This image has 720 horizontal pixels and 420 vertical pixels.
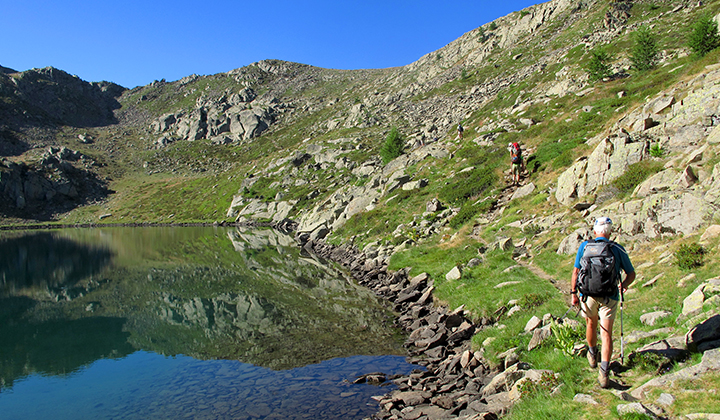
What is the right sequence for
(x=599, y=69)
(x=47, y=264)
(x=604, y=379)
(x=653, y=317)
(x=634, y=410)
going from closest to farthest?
(x=634, y=410)
(x=604, y=379)
(x=653, y=317)
(x=599, y=69)
(x=47, y=264)

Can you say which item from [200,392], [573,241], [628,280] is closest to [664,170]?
[573,241]

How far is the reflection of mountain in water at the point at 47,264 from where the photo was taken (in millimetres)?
39438

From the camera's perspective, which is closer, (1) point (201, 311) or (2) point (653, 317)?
(2) point (653, 317)

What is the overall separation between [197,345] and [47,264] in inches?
1854

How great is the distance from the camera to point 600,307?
8359 mm

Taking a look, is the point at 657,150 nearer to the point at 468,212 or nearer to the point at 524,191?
the point at 524,191

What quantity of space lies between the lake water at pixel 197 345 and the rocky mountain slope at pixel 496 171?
14.6ft

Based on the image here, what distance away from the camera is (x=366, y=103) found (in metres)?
149

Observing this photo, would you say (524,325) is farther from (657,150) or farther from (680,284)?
(657,150)

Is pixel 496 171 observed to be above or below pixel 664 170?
above

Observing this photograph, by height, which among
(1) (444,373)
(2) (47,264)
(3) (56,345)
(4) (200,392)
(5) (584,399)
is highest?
(2) (47,264)

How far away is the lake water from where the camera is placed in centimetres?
1360

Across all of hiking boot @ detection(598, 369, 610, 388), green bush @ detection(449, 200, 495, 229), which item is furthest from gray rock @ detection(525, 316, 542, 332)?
green bush @ detection(449, 200, 495, 229)

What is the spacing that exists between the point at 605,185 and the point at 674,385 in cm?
1585
